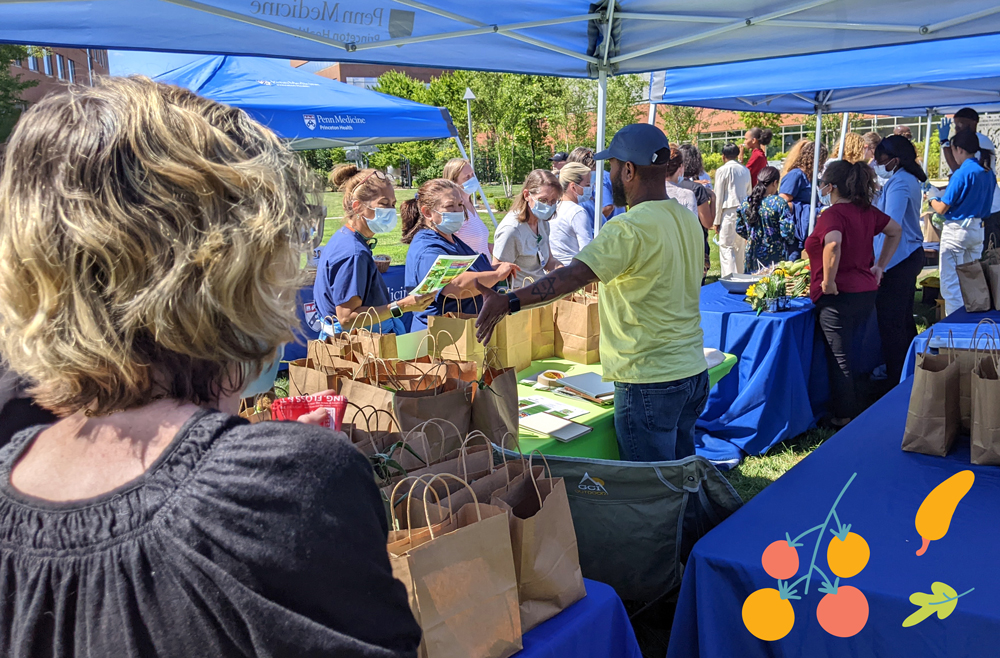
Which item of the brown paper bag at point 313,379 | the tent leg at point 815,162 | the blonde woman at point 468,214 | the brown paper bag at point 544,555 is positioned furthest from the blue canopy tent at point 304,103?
the brown paper bag at point 544,555

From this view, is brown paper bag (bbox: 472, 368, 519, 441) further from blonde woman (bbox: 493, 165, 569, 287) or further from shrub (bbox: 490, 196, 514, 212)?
shrub (bbox: 490, 196, 514, 212)

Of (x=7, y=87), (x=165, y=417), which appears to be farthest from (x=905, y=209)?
(x=7, y=87)

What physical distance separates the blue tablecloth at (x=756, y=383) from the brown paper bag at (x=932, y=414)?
168 cm

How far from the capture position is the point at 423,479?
4.86 ft

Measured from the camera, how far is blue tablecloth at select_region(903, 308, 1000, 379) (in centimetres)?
352

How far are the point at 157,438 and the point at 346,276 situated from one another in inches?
99.5

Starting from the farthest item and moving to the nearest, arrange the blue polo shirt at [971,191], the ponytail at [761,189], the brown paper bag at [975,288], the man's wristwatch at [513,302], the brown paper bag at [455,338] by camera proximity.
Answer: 1. the ponytail at [761,189]
2. the blue polo shirt at [971,191]
3. the brown paper bag at [975,288]
4. the brown paper bag at [455,338]
5. the man's wristwatch at [513,302]

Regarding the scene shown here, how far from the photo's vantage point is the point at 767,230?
600 centimetres

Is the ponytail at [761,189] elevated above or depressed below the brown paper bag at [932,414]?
above

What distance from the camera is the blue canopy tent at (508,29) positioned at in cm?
245

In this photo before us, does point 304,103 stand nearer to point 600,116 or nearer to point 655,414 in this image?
point 600,116

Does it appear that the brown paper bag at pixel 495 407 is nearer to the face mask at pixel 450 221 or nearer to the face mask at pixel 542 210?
the face mask at pixel 450 221

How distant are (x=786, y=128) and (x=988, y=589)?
3045 cm

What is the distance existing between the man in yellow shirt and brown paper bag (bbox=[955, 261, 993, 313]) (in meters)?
2.74
